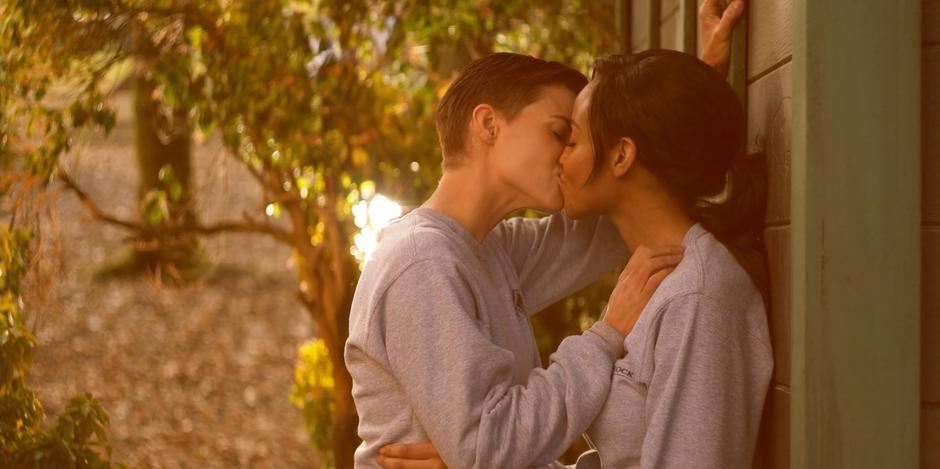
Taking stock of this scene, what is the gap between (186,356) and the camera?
12.1 m

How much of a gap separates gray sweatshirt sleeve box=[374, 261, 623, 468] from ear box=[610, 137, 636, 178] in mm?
334

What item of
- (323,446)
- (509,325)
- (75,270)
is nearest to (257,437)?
(323,446)

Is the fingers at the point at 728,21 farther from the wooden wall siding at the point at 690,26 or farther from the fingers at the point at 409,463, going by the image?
Answer: the fingers at the point at 409,463

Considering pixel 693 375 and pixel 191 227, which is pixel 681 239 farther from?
pixel 191 227

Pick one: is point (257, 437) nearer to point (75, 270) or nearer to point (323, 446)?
point (323, 446)

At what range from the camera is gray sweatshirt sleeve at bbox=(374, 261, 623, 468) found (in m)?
2.37

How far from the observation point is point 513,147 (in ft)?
9.12

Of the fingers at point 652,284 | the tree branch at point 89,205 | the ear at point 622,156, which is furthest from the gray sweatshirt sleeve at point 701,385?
the tree branch at point 89,205

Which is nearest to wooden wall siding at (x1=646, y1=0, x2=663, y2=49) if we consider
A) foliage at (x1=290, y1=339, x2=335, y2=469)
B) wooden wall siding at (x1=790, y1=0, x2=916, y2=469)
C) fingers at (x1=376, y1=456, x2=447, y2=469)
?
fingers at (x1=376, y1=456, x2=447, y2=469)

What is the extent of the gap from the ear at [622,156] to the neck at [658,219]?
9 centimetres

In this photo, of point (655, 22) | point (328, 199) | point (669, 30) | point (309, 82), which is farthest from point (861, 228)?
point (328, 199)

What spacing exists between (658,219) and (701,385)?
1.47 ft

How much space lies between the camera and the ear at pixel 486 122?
9.15 ft

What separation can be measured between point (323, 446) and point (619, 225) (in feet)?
13.2
